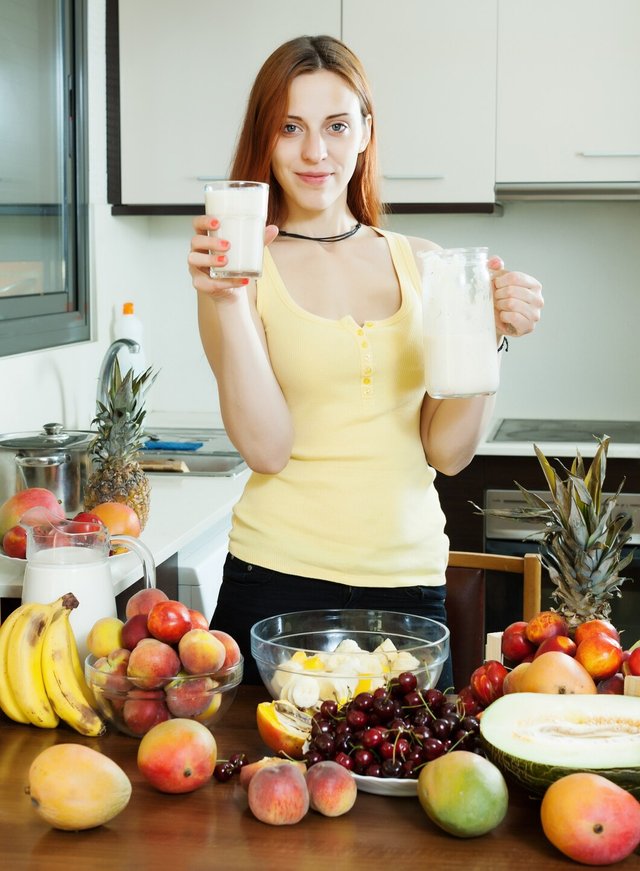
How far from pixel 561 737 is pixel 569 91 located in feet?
8.05

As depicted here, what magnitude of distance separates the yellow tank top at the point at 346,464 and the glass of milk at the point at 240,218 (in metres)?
0.39

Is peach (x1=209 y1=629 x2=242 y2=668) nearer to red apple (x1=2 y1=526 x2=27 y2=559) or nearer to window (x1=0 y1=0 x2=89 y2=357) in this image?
red apple (x1=2 y1=526 x2=27 y2=559)

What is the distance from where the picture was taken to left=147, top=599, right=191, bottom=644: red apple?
1.17 meters

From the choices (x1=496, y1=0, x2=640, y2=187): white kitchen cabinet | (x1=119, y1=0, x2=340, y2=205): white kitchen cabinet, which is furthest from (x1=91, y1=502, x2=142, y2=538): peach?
(x1=496, y1=0, x2=640, y2=187): white kitchen cabinet

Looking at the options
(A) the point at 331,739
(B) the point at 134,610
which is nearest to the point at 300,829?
(A) the point at 331,739

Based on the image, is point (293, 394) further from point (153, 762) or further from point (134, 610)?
point (153, 762)

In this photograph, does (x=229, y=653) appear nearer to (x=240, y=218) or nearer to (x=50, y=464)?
(x=240, y=218)

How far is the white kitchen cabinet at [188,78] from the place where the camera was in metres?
3.17

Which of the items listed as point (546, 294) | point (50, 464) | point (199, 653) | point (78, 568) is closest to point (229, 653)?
point (199, 653)

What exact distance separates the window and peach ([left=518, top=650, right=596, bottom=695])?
71.1 inches

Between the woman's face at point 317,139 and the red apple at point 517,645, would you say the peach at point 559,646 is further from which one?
the woman's face at point 317,139

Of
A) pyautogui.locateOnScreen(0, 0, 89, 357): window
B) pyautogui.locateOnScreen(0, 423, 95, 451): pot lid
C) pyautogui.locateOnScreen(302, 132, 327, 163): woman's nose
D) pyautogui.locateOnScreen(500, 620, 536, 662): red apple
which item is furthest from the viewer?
pyautogui.locateOnScreen(0, 0, 89, 357): window

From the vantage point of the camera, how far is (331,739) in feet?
3.42

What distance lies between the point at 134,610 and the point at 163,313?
8.20ft
